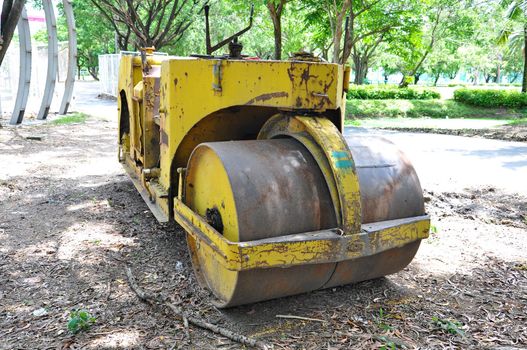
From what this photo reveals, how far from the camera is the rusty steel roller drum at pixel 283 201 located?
294 centimetres

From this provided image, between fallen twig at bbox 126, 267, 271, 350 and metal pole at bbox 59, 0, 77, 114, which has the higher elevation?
metal pole at bbox 59, 0, 77, 114

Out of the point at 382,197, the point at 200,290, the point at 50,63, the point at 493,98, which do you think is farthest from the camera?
the point at 493,98

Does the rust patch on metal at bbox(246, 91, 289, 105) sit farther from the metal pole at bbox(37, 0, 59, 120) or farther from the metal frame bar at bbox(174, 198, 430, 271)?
the metal pole at bbox(37, 0, 59, 120)

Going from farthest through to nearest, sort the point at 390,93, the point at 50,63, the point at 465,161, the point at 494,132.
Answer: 1. the point at 390,93
2. the point at 494,132
3. the point at 50,63
4. the point at 465,161

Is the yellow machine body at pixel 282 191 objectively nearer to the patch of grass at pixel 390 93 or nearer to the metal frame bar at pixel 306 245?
the metal frame bar at pixel 306 245

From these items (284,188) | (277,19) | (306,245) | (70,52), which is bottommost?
(306,245)

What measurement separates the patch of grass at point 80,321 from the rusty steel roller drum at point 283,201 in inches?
30.9

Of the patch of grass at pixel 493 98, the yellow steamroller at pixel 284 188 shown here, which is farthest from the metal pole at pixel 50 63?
the patch of grass at pixel 493 98

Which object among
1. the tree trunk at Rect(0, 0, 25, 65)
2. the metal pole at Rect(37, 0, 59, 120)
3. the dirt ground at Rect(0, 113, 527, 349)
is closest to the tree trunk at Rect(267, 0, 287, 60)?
the metal pole at Rect(37, 0, 59, 120)

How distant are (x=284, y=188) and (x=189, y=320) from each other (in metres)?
1.00

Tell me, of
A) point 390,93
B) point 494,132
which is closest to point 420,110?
point 390,93

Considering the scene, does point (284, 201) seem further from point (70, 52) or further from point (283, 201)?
point (70, 52)

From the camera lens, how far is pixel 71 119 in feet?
51.1

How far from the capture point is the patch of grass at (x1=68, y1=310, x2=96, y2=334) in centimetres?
307
